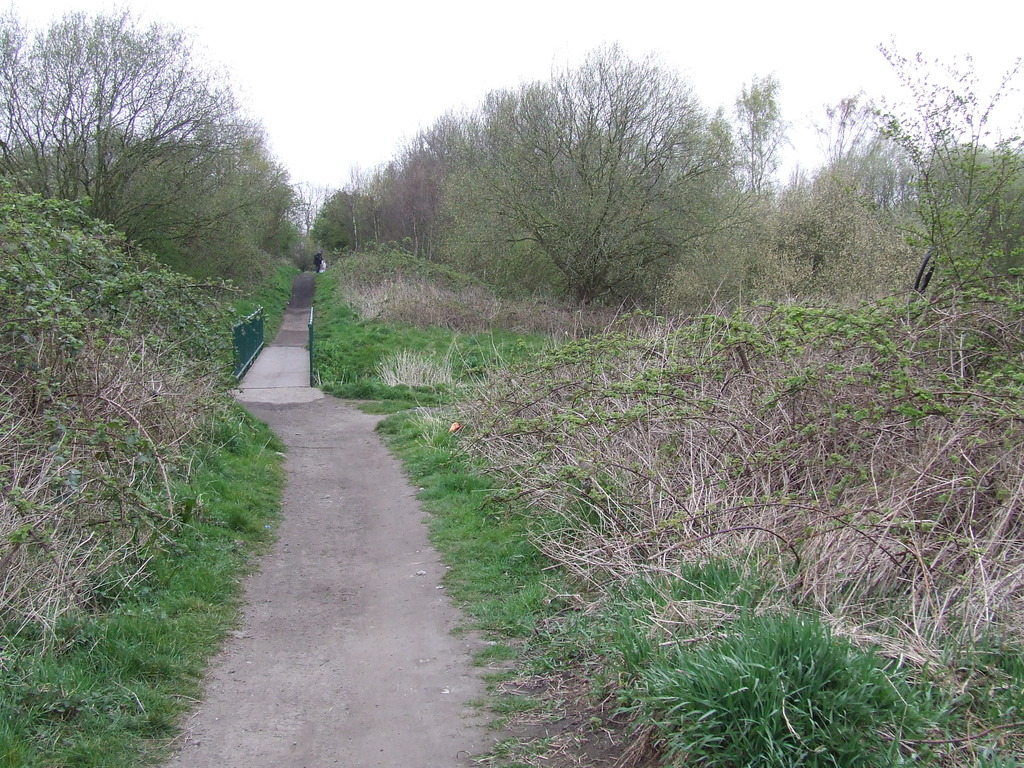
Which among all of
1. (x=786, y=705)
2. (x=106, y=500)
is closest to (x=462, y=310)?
(x=106, y=500)

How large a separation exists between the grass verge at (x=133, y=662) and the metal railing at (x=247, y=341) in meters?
9.16

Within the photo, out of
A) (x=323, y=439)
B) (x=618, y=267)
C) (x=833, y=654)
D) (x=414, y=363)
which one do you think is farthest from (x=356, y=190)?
(x=833, y=654)

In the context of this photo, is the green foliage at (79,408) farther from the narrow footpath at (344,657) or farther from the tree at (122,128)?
the tree at (122,128)

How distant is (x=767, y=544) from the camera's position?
504 centimetres

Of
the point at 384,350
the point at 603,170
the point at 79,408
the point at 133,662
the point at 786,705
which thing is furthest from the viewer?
the point at 603,170

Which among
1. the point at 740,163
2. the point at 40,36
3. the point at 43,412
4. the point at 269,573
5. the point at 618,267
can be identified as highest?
the point at 40,36

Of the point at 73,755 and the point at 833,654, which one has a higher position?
the point at 833,654

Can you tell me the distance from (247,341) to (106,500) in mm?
13121

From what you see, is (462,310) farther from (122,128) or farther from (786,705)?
(786,705)

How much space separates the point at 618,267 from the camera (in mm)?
26734

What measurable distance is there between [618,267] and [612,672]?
2328cm

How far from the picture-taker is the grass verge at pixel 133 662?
3826mm

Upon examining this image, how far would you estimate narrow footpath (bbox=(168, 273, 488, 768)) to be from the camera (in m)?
4.07

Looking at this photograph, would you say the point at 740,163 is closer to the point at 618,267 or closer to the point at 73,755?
the point at 618,267
